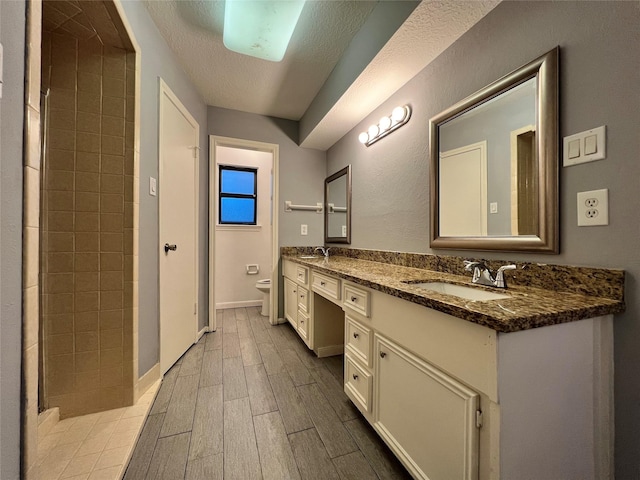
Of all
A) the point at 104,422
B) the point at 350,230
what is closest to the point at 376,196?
the point at 350,230

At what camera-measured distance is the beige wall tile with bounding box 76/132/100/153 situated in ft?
4.08

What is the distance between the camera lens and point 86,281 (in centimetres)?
126

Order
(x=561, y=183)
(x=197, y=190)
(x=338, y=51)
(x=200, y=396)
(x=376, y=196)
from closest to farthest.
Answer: (x=561, y=183) < (x=200, y=396) < (x=338, y=51) < (x=376, y=196) < (x=197, y=190)

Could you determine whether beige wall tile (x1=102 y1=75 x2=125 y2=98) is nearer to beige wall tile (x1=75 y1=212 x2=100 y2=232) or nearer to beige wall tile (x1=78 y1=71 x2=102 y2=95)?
beige wall tile (x1=78 y1=71 x2=102 y2=95)

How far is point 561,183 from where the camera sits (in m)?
0.88

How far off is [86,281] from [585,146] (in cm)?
222

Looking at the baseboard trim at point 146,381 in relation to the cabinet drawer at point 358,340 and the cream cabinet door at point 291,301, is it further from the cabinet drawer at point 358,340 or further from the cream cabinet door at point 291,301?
the cabinet drawer at point 358,340

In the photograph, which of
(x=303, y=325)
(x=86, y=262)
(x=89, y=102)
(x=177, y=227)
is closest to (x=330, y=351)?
(x=303, y=325)

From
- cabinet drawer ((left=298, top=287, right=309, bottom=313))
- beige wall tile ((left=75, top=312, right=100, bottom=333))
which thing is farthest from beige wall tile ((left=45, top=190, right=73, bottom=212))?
cabinet drawer ((left=298, top=287, right=309, bottom=313))

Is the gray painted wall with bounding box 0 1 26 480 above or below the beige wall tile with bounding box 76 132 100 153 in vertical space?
below

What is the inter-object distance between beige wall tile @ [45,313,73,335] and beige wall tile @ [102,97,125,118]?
1.08 meters

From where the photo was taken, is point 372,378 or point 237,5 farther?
point 237,5

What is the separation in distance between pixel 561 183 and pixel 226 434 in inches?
70.9

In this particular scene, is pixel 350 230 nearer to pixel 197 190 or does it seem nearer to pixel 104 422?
pixel 197 190
